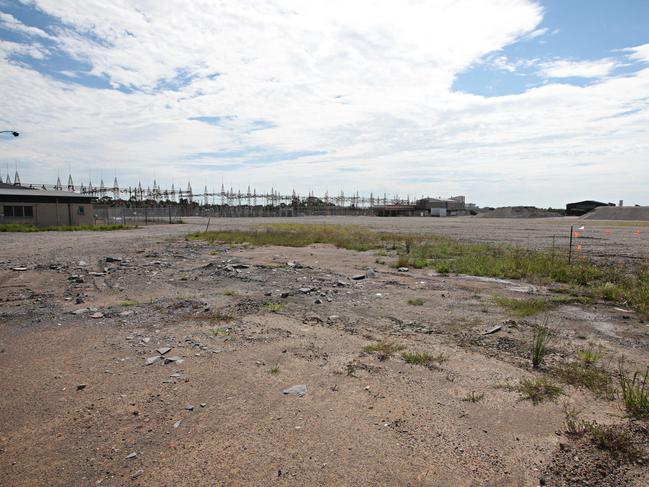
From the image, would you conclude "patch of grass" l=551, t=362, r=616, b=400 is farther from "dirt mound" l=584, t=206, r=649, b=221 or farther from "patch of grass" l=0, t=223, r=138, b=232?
"dirt mound" l=584, t=206, r=649, b=221

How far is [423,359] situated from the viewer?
5.38 meters

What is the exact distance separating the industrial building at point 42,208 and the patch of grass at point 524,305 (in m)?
42.5

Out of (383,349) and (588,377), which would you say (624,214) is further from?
(383,349)

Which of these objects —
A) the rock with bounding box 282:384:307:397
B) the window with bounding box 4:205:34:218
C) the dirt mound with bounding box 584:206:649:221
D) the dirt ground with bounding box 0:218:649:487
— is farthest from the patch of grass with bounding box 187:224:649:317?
the dirt mound with bounding box 584:206:649:221

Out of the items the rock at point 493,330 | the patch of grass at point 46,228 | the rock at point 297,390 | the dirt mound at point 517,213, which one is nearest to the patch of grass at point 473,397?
the rock at point 297,390

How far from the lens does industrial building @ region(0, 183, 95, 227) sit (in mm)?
37844

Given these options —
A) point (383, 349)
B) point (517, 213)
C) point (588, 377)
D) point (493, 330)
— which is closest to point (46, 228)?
point (383, 349)

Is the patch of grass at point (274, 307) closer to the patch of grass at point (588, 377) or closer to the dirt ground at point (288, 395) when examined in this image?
the dirt ground at point (288, 395)

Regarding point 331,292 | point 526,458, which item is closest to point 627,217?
point 331,292

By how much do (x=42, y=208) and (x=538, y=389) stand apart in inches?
1793

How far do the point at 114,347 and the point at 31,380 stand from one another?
1.17 meters

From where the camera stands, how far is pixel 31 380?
4.82 meters

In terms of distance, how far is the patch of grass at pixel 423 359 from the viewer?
530 centimetres

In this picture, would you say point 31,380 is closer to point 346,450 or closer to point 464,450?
point 346,450
